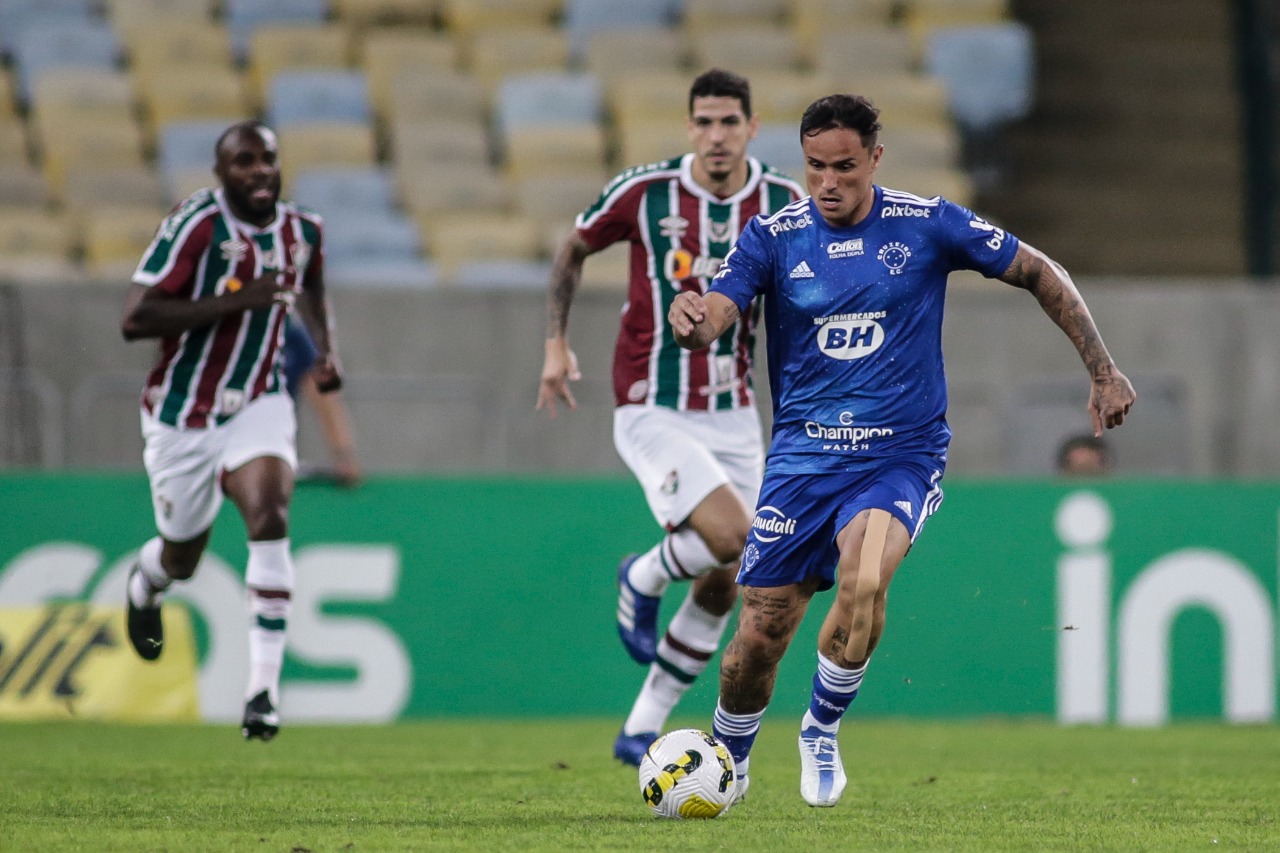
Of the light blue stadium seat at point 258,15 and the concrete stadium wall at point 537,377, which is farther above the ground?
the light blue stadium seat at point 258,15

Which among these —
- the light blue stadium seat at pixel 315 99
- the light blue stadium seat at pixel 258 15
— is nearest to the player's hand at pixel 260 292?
the light blue stadium seat at pixel 315 99

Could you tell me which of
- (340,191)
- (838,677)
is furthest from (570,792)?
(340,191)

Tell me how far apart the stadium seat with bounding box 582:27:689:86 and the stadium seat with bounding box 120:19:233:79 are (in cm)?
295

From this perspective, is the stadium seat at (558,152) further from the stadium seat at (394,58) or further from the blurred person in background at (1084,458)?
the blurred person in background at (1084,458)

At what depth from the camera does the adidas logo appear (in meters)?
6.03

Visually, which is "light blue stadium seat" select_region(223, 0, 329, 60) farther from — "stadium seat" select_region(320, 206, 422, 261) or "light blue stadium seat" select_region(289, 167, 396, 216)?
"stadium seat" select_region(320, 206, 422, 261)

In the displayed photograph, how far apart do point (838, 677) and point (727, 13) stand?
10.9 meters

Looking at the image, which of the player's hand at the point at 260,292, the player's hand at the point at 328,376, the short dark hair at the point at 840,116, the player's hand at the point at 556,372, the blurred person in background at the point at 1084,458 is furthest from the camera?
the blurred person in background at the point at 1084,458

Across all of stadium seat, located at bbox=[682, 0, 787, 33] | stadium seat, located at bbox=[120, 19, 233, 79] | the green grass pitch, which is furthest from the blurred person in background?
stadium seat, located at bbox=[120, 19, 233, 79]

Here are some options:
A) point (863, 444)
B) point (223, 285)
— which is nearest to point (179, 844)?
point (863, 444)

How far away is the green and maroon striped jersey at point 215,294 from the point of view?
8.04 meters

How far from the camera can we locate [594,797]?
6.61 metres

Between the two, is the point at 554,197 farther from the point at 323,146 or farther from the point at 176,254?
the point at 176,254

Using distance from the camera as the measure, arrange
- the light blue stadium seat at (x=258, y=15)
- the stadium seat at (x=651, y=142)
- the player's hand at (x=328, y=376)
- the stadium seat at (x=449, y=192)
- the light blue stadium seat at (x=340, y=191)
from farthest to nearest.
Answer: the light blue stadium seat at (x=258, y=15), the stadium seat at (x=449, y=192), the stadium seat at (x=651, y=142), the light blue stadium seat at (x=340, y=191), the player's hand at (x=328, y=376)
